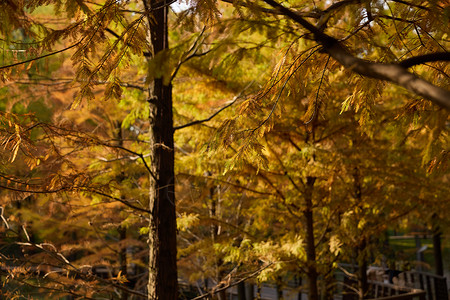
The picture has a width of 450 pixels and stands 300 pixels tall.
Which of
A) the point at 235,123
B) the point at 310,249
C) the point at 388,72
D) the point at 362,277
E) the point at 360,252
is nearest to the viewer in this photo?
the point at 388,72

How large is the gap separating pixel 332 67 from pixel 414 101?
0.68 meters

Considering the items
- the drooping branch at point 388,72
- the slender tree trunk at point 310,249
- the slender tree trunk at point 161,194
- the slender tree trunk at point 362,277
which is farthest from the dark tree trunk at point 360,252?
the drooping branch at point 388,72

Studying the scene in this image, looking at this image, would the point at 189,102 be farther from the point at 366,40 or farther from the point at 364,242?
the point at 364,242

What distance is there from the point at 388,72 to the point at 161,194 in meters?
2.97

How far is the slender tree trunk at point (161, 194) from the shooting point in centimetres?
413

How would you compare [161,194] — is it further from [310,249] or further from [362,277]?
[362,277]

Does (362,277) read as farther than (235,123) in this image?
Yes

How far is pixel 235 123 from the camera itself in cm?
312

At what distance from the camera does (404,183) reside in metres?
6.57

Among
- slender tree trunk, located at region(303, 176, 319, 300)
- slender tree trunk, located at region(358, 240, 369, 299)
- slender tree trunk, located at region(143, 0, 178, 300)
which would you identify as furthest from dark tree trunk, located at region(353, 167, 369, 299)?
slender tree trunk, located at region(143, 0, 178, 300)

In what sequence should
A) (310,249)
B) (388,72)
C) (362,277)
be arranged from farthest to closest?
(362,277) < (310,249) < (388,72)

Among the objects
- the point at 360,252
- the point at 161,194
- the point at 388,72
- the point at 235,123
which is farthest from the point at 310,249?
the point at 388,72

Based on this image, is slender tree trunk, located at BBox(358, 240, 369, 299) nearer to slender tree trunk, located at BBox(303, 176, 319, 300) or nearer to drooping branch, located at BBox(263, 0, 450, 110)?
slender tree trunk, located at BBox(303, 176, 319, 300)

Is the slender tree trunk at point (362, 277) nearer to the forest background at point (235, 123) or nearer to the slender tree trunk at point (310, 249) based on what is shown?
the forest background at point (235, 123)
